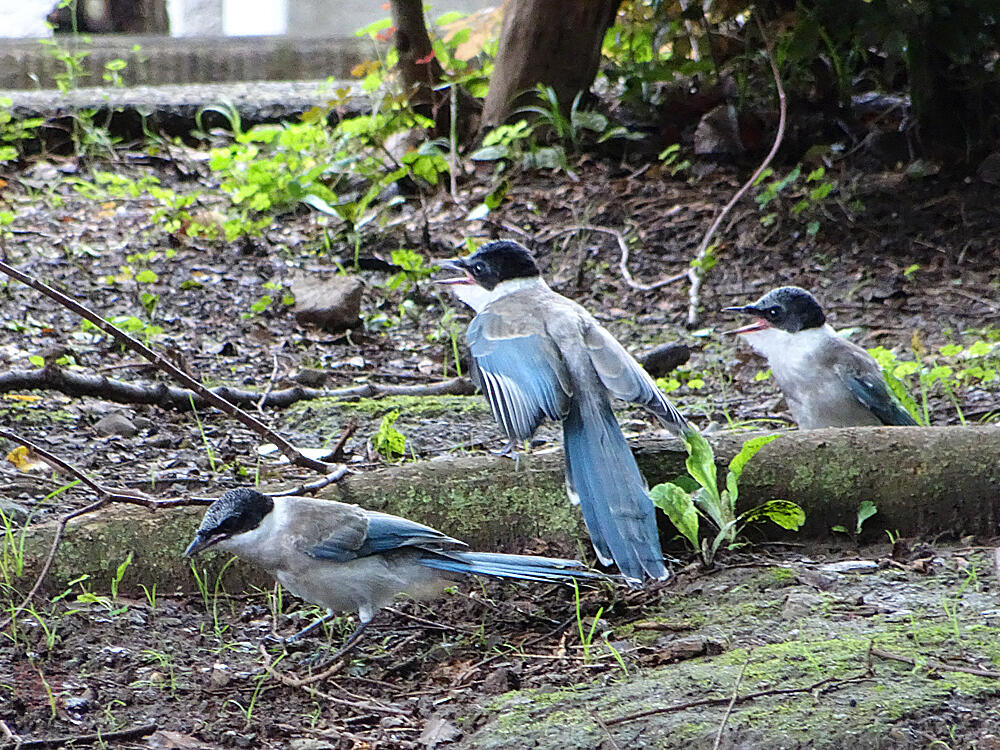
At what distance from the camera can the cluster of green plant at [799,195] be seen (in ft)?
23.3

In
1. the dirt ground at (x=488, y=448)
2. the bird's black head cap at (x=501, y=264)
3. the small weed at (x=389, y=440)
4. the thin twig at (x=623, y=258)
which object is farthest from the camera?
the thin twig at (x=623, y=258)

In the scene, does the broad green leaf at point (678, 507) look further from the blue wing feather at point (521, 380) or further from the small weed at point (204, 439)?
the small weed at point (204, 439)

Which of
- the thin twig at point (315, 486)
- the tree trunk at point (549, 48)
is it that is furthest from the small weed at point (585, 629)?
the tree trunk at point (549, 48)

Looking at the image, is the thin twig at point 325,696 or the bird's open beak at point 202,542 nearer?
the thin twig at point 325,696

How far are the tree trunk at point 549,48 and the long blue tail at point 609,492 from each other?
476 cm

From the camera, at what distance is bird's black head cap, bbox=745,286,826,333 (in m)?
4.61

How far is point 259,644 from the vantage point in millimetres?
3094

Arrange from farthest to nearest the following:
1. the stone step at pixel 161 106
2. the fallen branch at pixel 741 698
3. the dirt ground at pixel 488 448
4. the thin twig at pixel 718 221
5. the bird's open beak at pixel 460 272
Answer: the stone step at pixel 161 106 < the thin twig at pixel 718 221 < the bird's open beak at pixel 460 272 < the dirt ground at pixel 488 448 < the fallen branch at pixel 741 698

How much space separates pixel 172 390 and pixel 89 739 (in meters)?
2.26

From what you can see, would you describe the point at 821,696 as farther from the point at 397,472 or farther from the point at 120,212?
the point at 120,212

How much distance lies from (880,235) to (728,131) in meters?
1.29

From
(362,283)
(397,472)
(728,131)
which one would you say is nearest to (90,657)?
(397,472)

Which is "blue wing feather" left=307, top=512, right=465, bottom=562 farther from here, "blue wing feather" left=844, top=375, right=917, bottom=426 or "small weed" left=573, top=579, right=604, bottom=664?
"blue wing feather" left=844, top=375, right=917, bottom=426

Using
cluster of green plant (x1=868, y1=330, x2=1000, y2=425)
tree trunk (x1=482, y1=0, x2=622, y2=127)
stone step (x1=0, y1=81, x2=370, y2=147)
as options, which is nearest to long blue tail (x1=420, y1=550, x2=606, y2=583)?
cluster of green plant (x1=868, y1=330, x2=1000, y2=425)
